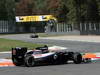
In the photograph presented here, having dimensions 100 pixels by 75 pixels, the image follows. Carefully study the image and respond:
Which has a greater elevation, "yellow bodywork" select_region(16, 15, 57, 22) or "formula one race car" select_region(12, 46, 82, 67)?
"yellow bodywork" select_region(16, 15, 57, 22)

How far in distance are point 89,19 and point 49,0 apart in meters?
21.9

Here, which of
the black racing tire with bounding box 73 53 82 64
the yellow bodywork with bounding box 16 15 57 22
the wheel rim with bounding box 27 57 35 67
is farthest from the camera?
the yellow bodywork with bounding box 16 15 57 22

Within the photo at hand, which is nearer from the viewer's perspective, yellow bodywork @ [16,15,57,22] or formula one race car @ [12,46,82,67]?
formula one race car @ [12,46,82,67]

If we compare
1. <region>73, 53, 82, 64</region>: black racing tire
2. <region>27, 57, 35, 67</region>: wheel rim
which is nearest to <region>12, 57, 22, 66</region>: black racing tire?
<region>27, 57, 35, 67</region>: wheel rim

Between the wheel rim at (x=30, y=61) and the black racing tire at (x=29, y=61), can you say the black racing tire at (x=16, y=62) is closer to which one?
the black racing tire at (x=29, y=61)

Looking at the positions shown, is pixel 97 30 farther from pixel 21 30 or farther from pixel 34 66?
pixel 34 66

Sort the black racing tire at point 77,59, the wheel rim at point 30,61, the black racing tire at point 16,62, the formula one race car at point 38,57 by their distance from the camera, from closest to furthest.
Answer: the wheel rim at point 30,61 → the formula one race car at point 38,57 → the black racing tire at point 16,62 → the black racing tire at point 77,59

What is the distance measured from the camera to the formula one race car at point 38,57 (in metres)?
17.0

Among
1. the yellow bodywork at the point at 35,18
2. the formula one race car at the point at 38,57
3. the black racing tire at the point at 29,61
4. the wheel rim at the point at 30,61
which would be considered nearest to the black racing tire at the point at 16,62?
the formula one race car at the point at 38,57

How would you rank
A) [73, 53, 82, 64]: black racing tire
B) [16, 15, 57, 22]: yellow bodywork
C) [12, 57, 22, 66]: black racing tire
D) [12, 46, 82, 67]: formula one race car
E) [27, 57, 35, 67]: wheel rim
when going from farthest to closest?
[16, 15, 57, 22]: yellow bodywork < [73, 53, 82, 64]: black racing tire < [12, 57, 22, 66]: black racing tire < [12, 46, 82, 67]: formula one race car < [27, 57, 35, 67]: wheel rim

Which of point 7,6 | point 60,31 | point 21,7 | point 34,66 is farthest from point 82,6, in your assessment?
point 34,66

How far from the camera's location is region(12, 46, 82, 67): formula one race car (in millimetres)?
17017

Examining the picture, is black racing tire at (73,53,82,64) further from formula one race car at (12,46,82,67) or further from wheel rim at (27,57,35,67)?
wheel rim at (27,57,35,67)

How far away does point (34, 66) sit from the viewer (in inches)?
674
